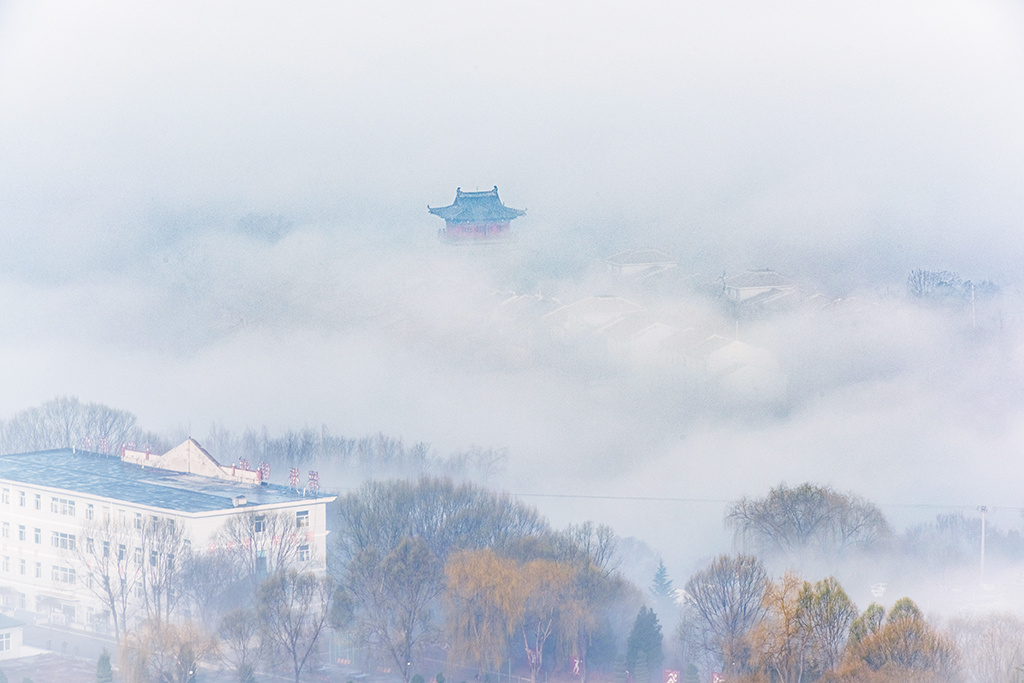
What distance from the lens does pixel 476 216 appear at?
14188mm

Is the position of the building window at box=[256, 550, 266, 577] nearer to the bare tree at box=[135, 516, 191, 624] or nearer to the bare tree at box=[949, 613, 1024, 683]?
the bare tree at box=[135, 516, 191, 624]

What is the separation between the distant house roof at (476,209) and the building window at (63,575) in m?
4.68

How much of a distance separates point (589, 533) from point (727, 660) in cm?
231

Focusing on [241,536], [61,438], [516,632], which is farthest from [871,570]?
[61,438]

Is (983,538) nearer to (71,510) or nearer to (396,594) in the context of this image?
(396,594)

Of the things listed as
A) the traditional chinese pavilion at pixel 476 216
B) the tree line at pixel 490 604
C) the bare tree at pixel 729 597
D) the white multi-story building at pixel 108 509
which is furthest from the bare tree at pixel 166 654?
the traditional chinese pavilion at pixel 476 216

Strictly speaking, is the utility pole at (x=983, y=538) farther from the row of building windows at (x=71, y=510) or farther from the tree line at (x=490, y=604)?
the row of building windows at (x=71, y=510)

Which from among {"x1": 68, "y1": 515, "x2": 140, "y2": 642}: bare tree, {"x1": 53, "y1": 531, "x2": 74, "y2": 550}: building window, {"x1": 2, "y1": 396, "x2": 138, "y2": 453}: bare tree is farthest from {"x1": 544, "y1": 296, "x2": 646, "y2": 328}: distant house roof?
{"x1": 53, "y1": 531, "x2": 74, "y2": 550}: building window

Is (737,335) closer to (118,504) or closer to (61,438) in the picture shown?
(118,504)

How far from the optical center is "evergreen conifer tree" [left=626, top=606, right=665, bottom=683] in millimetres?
10156

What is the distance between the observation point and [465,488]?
39.5 feet

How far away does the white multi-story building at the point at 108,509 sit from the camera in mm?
11297

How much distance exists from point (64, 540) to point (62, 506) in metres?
0.26

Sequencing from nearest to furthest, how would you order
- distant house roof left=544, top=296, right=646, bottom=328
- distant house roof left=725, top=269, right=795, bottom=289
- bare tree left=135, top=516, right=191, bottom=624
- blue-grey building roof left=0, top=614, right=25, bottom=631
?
blue-grey building roof left=0, top=614, right=25, bottom=631 < bare tree left=135, top=516, right=191, bottom=624 < distant house roof left=725, top=269, right=795, bottom=289 < distant house roof left=544, top=296, right=646, bottom=328
